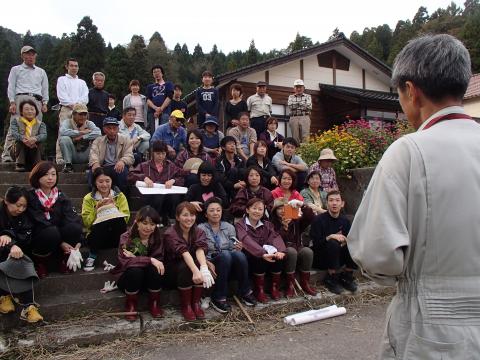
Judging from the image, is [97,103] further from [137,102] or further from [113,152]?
[113,152]

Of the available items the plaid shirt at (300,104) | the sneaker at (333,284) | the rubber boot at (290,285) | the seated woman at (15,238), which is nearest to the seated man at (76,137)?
the seated woman at (15,238)

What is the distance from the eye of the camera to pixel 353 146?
285 inches

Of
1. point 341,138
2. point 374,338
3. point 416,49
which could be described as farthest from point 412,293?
point 341,138

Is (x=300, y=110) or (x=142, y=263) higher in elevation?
(x=300, y=110)

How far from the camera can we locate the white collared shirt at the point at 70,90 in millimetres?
7227

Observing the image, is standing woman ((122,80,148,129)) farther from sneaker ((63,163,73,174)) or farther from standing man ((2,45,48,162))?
sneaker ((63,163,73,174))

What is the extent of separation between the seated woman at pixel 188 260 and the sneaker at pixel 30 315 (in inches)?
50.4

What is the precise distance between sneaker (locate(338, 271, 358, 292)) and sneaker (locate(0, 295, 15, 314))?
3.76m

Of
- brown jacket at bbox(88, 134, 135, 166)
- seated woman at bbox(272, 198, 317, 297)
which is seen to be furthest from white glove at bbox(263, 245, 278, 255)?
brown jacket at bbox(88, 134, 135, 166)

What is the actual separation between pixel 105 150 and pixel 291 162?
10.5 ft

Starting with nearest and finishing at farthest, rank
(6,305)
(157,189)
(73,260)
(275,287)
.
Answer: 1. (6,305)
2. (73,260)
3. (275,287)
4. (157,189)

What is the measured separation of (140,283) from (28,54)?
5449 millimetres

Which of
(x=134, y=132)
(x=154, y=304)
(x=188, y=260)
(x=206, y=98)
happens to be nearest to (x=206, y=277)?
(x=188, y=260)

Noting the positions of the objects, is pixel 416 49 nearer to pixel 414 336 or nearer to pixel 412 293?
pixel 412 293
